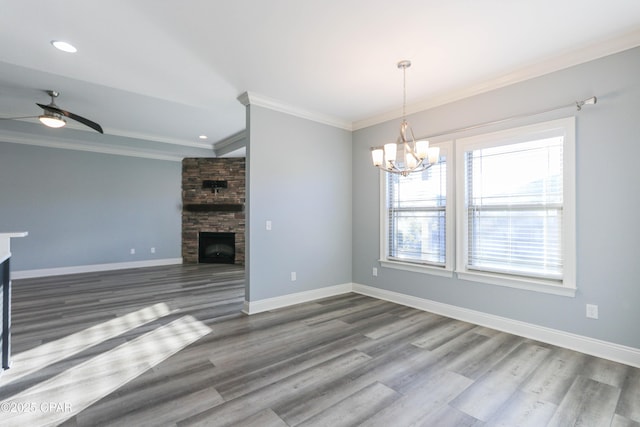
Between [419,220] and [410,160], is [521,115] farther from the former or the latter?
[419,220]

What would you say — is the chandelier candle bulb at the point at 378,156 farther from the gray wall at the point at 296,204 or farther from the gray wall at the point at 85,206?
the gray wall at the point at 85,206

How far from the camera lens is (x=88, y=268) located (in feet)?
21.5

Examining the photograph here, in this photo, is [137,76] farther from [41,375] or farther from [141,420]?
[141,420]

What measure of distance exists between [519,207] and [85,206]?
8.07 m

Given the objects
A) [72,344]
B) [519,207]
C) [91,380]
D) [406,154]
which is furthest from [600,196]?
[72,344]

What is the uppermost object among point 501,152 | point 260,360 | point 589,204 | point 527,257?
point 501,152

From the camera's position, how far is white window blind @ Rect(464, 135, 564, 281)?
2980mm

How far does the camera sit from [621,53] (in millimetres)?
2598

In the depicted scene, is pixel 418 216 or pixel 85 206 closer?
pixel 418 216

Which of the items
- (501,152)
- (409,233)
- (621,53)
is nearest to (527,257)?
(501,152)

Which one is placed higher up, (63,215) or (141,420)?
(63,215)

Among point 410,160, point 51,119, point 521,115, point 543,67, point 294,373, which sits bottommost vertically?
point 294,373

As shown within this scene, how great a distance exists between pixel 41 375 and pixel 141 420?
48.0 inches

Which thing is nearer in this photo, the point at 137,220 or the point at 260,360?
the point at 260,360
